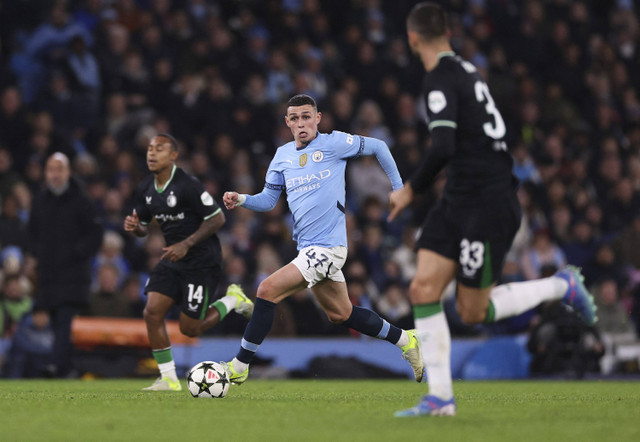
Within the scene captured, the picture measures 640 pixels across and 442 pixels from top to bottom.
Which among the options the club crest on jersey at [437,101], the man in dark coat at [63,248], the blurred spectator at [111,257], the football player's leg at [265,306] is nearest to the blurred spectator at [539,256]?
the blurred spectator at [111,257]

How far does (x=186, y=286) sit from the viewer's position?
31.0 ft

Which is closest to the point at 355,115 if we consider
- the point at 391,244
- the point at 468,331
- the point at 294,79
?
the point at 294,79

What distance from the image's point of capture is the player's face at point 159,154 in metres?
9.45

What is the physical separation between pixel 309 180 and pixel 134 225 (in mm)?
1862

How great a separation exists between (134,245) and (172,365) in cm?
509

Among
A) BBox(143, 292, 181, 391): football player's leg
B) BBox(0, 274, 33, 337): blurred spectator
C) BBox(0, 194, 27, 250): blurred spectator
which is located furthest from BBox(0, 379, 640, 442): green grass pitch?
BBox(0, 194, 27, 250): blurred spectator

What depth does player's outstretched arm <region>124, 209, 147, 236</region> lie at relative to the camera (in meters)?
9.40

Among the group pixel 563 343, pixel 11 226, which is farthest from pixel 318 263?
pixel 11 226

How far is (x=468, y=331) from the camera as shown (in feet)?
47.6

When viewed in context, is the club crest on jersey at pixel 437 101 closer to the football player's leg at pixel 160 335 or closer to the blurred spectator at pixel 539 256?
the football player's leg at pixel 160 335

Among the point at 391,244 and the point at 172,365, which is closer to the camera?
the point at 172,365

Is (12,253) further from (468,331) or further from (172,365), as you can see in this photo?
(468,331)

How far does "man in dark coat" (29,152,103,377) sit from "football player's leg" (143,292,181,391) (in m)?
2.94

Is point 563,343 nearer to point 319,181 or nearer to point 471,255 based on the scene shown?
point 319,181
